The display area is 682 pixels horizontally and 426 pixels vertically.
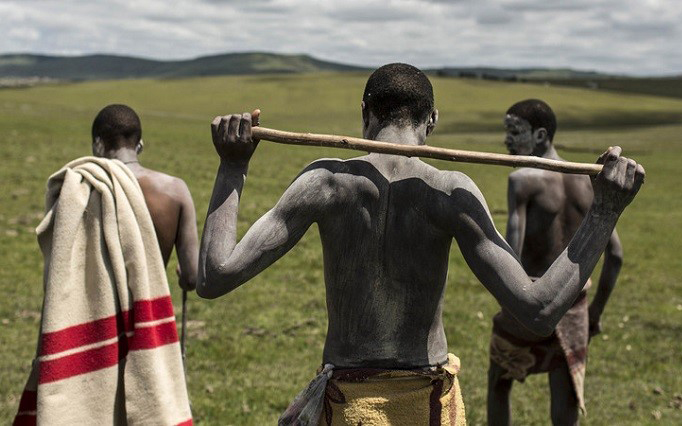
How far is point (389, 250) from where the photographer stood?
147 inches

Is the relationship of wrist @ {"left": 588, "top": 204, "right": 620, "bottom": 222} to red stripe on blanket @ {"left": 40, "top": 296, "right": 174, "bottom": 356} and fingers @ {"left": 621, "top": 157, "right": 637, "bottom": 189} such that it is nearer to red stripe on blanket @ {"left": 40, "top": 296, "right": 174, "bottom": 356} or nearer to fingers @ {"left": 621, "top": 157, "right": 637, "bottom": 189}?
fingers @ {"left": 621, "top": 157, "right": 637, "bottom": 189}

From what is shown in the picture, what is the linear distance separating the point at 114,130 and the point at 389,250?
10.2ft

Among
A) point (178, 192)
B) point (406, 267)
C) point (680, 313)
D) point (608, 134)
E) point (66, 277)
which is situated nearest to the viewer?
point (406, 267)

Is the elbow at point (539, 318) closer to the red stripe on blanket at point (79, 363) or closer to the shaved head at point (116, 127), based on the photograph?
the red stripe on blanket at point (79, 363)

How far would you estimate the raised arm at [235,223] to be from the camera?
355 centimetres

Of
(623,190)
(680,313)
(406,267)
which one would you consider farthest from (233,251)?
(680,313)

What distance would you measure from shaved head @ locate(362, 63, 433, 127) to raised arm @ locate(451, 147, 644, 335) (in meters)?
0.66

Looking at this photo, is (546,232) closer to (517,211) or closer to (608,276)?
(517,211)

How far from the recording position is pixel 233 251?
357 centimetres

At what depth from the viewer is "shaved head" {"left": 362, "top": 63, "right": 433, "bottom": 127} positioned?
3725 millimetres

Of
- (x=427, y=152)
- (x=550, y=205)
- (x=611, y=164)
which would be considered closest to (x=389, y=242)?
(x=427, y=152)

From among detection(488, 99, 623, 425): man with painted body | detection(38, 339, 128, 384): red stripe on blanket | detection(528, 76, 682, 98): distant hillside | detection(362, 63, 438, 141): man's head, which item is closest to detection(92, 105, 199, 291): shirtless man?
detection(38, 339, 128, 384): red stripe on blanket

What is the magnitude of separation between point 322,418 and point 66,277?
2.33m

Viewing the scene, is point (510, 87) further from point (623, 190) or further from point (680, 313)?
point (623, 190)
